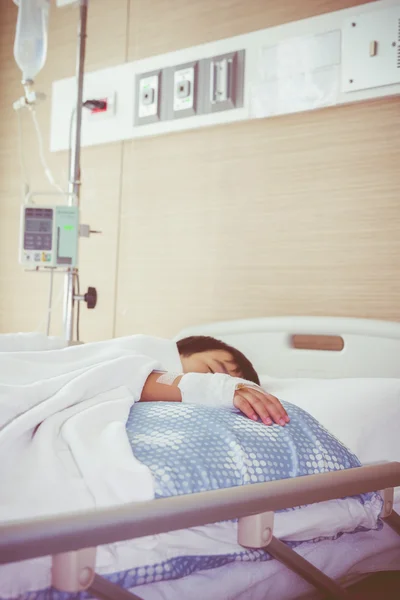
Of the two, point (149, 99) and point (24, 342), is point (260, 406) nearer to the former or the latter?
point (24, 342)

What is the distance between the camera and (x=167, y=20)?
2477 mm

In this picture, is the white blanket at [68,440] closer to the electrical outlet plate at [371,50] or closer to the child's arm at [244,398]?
the child's arm at [244,398]

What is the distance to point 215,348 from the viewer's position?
170 centimetres

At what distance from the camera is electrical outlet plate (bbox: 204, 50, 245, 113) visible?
2.20 m

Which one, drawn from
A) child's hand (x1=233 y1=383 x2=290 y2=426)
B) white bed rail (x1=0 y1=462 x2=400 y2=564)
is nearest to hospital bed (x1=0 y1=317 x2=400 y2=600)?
white bed rail (x1=0 y1=462 x2=400 y2=564)

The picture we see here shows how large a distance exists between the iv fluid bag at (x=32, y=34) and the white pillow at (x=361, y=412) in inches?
65.5

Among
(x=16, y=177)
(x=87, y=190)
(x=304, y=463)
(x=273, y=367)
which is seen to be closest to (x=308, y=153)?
(x=273, y=367)

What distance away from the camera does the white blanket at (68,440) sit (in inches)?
33.8

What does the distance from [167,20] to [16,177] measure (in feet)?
3.36

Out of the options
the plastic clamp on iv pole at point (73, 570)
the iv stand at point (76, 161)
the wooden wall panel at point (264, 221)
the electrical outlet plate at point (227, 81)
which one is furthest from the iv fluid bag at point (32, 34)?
the plastic clamp on iv pole at point (73, 570)

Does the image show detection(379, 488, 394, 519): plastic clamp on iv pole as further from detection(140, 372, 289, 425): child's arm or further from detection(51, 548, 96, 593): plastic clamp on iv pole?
detection(51, 548, 96, 593): plastic clamp on iv pole

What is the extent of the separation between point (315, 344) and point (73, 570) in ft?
4.55

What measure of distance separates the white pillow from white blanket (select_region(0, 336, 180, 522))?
16.2 inches

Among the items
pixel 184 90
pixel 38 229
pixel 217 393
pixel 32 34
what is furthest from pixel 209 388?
pixel 32 34
